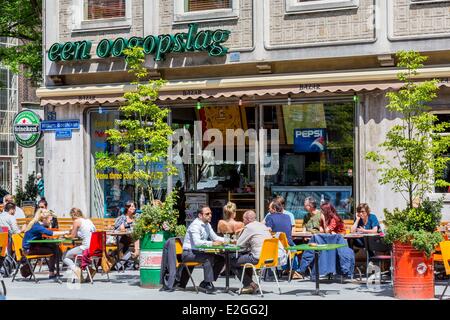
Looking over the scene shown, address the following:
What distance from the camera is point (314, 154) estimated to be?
21188mm

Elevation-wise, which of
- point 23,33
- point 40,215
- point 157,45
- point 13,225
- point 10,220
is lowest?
point 13,225

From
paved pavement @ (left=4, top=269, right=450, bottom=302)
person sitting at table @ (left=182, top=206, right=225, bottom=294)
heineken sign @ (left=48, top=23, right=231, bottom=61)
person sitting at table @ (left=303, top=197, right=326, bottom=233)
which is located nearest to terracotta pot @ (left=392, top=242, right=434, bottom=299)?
paved pavement @ (left=4, top=269, right=450, bottom=302)

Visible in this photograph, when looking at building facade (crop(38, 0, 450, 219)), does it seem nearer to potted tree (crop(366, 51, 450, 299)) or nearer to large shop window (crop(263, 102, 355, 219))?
large shop window (crop(263, 102, 355, 219))

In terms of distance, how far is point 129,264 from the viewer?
68.8 feet

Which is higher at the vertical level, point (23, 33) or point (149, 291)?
point (23, 33)

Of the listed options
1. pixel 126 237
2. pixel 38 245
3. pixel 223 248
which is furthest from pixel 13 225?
pixel 223 248

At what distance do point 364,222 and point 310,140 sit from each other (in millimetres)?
3164

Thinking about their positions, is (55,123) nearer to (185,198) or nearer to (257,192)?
(185,198)

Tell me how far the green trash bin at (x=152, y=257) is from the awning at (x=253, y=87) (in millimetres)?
4980

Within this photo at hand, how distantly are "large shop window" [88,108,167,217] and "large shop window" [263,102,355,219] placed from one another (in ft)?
13.0

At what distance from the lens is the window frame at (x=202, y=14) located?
21.6 m

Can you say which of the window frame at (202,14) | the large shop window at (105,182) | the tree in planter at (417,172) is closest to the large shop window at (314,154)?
the window frame at (202,14)

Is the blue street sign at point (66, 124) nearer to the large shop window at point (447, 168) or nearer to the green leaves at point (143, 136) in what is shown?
the green leaves at point (143, 136)

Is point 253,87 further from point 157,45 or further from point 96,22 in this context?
point 96,22
